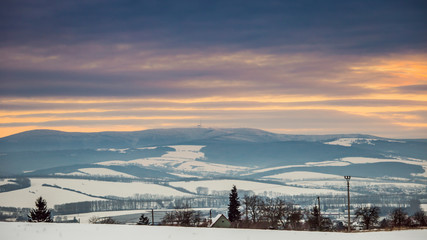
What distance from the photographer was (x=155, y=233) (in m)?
38.9

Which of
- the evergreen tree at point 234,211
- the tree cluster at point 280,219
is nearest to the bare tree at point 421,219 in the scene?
the tree cluster at point 280,219

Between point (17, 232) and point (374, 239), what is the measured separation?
22.9 m

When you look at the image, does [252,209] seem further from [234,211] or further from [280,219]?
[280,219]

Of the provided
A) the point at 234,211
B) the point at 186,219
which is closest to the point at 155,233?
the point at 186,219

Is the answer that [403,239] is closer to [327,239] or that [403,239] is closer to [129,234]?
[327,239]

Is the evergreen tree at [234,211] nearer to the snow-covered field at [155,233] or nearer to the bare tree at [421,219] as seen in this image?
the bare tree at [421,219]

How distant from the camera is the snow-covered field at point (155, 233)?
3741 cm

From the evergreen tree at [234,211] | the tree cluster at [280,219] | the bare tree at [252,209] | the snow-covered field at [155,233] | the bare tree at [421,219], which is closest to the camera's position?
the snow-covered field at [155,233]

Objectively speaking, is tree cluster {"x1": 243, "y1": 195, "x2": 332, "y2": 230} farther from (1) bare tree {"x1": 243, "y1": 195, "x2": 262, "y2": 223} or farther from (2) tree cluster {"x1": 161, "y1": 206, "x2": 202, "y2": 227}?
(2) tree cluster {"x1": 161, "y1": 206, "x2": 202, "y2": 227}

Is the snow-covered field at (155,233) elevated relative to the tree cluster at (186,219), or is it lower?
elevated

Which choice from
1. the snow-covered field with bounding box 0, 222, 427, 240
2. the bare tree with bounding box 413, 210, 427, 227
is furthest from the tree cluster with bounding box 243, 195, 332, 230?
the snow-covered field with bounding box 0, 222, 427, 240

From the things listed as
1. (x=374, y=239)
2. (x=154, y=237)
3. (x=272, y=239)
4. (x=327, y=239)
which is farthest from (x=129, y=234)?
(x=374, y=239)

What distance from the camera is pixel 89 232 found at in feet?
127

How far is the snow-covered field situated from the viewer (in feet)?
123
